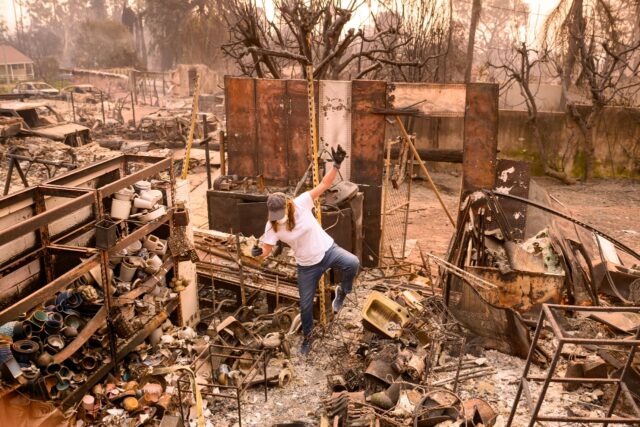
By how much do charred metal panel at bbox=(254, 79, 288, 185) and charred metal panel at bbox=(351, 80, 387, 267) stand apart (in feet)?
4.54

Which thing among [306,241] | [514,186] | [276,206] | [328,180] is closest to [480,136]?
[514,186]

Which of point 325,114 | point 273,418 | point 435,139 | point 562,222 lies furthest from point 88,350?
point 435,139

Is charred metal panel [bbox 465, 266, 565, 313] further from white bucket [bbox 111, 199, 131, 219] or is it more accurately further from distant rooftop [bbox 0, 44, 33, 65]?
distant rooftop [bbox 0, 44, 33, 65]

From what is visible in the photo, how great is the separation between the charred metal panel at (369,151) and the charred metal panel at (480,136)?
1.54m

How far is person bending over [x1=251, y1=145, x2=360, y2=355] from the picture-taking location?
19.3ft

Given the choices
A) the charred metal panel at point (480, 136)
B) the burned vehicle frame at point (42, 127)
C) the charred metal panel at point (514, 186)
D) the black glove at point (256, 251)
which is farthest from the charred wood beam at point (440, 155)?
the burned vehicle frame at point (42, 127)

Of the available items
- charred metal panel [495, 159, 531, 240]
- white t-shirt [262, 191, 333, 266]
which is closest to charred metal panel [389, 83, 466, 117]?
charred metal panel [495, 159, 531, 240]

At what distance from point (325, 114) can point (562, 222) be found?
15.4ft

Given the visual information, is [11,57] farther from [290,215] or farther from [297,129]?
[290,215]

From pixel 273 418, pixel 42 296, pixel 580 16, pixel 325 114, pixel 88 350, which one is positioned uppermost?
pixel 580 16

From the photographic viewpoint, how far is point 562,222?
9164 mm

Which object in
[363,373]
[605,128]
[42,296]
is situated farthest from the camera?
[605,128]

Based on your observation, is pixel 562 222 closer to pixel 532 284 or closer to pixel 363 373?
pixel 532 284

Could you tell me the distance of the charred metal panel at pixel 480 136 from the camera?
9.12 meters
